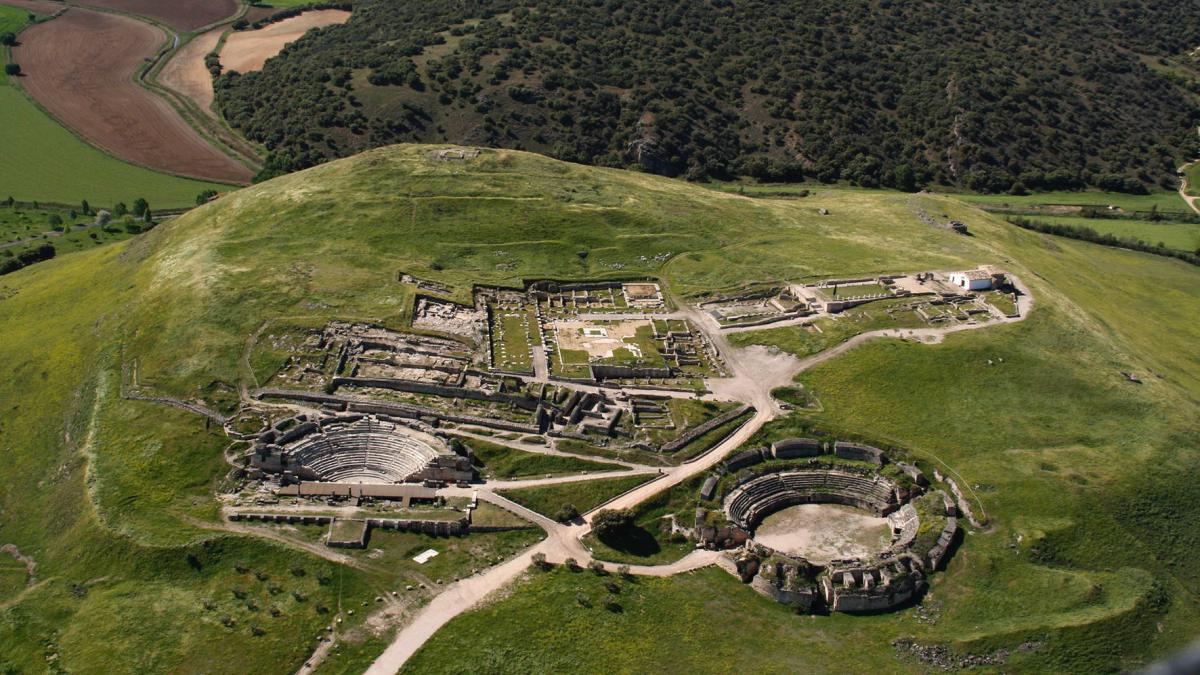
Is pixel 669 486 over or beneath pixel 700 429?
beneath

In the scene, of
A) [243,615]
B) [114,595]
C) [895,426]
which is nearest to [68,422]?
[114,595]

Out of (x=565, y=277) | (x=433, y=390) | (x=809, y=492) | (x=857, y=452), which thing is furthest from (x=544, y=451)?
(x=565, y=277)

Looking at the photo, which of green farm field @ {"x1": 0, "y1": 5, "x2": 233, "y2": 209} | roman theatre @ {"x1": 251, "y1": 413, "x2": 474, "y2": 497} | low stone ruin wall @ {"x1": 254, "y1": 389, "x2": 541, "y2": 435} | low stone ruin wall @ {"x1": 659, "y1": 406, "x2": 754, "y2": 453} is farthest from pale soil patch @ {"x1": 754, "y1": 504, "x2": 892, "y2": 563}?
green farm field @ {"x1": 0, "y1": 5, "x2": 233, "y2": 209}

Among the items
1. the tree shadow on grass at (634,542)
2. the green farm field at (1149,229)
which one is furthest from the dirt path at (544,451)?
the green farm field at (1149,229)

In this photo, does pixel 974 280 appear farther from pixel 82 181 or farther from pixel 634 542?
pixel 82 181

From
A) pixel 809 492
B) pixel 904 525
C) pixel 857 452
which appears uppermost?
pixel 857 452

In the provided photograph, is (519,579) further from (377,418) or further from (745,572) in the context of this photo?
(377,418)
